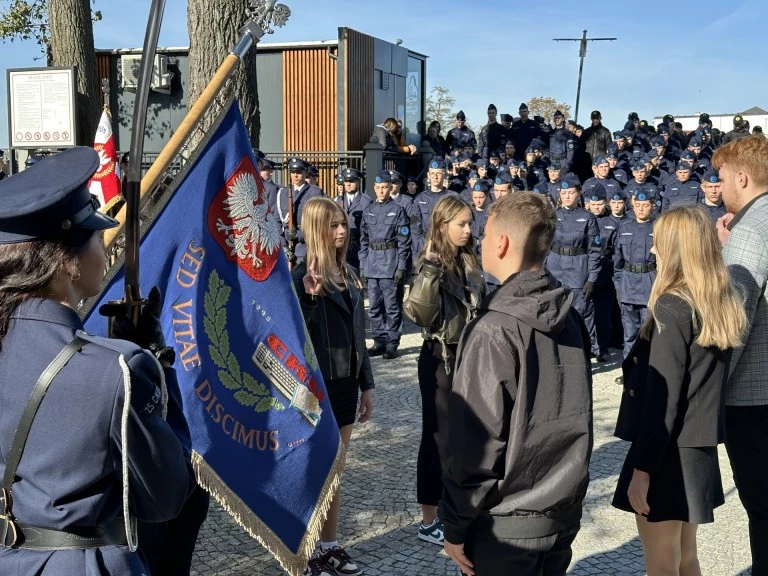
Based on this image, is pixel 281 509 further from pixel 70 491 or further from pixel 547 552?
pixel 70 491

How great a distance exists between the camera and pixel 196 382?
2996mm

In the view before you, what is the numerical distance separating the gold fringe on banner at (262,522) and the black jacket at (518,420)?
904mm

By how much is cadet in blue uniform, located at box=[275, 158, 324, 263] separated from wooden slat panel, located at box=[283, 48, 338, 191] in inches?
192

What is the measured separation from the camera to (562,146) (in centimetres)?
2064

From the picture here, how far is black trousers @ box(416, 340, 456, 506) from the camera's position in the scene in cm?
439

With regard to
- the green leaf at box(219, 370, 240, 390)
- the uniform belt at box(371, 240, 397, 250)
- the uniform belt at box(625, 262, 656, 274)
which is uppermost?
the green leaf at box(219, 370, 240, 390)

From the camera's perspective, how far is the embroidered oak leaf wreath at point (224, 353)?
3.09 meters

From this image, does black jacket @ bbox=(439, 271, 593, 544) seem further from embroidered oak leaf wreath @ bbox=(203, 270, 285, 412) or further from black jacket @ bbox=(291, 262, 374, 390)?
black jacket @ bbox=(291, 262, 374, 390)

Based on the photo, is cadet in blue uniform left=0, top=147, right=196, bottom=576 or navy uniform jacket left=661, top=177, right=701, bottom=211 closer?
cadet in blue uniform left=0, top=147, right=196, bottom=576

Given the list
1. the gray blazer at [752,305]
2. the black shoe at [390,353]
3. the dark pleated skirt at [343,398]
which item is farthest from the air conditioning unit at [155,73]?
the gray blazer at [752,305]

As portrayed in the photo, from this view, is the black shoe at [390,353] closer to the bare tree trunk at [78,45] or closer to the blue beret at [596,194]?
the blue beret at [596,194]

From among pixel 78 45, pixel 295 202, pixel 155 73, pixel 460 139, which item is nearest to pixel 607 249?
pixel 295 202

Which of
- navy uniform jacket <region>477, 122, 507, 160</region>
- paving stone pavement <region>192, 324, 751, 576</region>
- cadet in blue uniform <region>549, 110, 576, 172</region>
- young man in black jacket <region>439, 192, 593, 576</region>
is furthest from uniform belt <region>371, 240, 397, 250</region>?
navy uniform jacket <region>477, 122, 507, 160</region>

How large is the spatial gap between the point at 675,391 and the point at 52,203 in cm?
232
